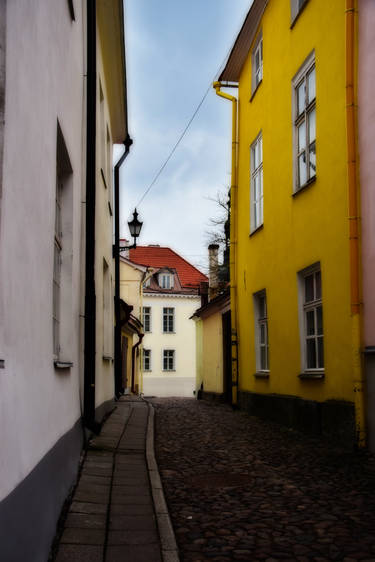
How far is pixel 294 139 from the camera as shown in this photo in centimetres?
1073

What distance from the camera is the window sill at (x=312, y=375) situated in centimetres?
918

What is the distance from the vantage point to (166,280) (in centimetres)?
4928

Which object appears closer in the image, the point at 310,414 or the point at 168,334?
the point at 310,414

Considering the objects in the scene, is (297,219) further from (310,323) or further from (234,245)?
(234,245)

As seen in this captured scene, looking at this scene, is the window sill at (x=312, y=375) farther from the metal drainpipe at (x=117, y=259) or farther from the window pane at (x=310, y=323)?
the metal drainpipe at (x=117, y=259)

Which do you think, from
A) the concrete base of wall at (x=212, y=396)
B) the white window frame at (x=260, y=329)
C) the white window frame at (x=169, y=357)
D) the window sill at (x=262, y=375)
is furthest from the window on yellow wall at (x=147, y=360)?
the window sill at (x=262, y=375)

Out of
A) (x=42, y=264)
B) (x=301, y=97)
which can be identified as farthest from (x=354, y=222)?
(x=42, y=264)

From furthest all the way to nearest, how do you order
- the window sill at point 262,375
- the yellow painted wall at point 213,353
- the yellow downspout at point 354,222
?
1. the yellow painted wall at point 213,353
2. the window sill at point 262,375
3. the yellow downspout at point 354,222

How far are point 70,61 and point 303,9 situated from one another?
19.1ft

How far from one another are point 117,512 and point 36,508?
58.0 inches

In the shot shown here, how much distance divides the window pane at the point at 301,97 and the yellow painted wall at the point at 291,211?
0.27 meters

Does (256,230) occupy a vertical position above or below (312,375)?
above

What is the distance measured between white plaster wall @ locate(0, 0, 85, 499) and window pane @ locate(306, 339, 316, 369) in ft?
18.0

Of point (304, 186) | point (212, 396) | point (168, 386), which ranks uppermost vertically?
point (304, 186)
